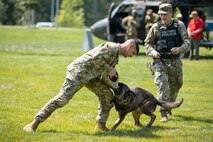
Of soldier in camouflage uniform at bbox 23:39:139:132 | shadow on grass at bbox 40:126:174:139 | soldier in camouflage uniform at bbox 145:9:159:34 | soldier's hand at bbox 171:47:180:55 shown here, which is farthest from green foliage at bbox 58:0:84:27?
soldier in camouflage uniform at bbox 23:39:139:132

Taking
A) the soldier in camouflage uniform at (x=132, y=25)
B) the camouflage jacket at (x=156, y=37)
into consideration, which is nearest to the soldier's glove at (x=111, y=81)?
the camouflage jacket at (x=156, y=37)

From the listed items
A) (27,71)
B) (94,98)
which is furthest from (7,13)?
(94,98)

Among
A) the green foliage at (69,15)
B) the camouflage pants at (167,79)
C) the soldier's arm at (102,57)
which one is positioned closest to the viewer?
the soldier's arm at (102,57)

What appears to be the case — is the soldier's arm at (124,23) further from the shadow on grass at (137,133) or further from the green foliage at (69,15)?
the green foliage at (69,15)

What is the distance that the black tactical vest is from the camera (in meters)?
Result: 9.56

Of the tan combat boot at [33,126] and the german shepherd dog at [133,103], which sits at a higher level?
the german shepherd dog at [133,103]

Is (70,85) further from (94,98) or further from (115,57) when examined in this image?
(94,98)

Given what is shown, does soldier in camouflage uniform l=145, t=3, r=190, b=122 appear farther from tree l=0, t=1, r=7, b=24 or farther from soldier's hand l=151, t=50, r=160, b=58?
tree l=0, t=1, r=7, b=24

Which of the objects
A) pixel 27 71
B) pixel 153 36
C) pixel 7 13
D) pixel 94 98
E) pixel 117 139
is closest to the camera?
pixel 117 139

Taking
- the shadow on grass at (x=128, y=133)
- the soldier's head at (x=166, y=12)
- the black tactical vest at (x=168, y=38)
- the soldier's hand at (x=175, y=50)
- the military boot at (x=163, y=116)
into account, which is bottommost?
the military boot at (x=163, y=116)

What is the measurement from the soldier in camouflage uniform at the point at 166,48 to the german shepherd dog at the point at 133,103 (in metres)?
0.61

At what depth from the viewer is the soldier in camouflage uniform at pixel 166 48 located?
31.1 feet

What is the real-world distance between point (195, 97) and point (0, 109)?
16.3ft

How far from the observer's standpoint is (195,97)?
500 inches
